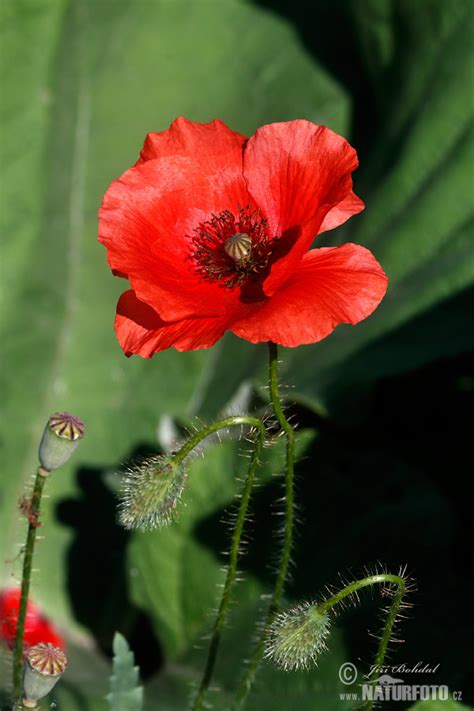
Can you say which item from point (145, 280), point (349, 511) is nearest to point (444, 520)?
point (349, 511)

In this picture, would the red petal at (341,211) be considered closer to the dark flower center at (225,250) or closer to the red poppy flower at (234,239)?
the red poppy flower at (234,239)

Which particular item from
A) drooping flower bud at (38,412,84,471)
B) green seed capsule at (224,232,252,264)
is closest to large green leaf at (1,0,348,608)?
green seed capsule at (224,232,252,264)

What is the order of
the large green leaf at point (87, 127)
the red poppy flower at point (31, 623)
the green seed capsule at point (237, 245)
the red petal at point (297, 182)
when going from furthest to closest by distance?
the large green leaf at point (87, 127), the red poppy flower at point (31, 623), the green seed capsule at point (237, 245), the red petal at point (297, 182)

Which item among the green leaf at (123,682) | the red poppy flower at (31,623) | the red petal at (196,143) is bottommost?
→ the red poppy flower at (31,623)

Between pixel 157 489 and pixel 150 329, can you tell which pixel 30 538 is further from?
pixel 150 329

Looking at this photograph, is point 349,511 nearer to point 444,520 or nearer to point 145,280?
point 444,520

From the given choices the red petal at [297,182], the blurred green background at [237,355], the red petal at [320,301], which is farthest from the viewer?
the blurred green background at [237,355]

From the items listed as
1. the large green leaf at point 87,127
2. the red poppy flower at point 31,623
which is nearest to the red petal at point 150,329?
the red poppy flower at point 31,623
